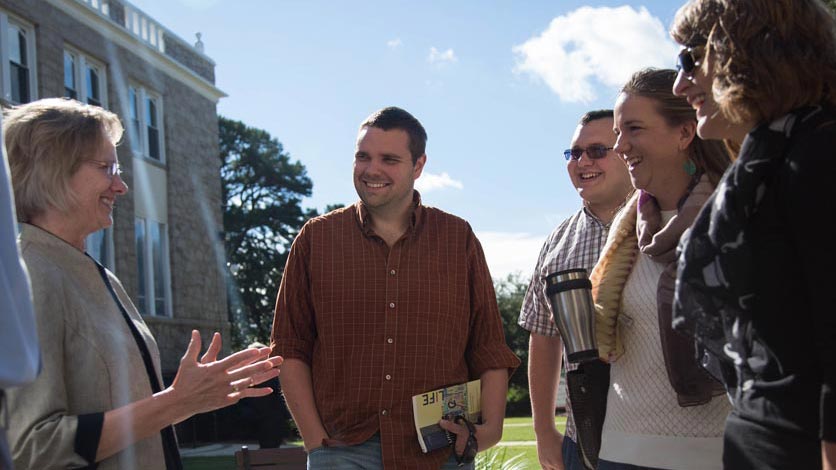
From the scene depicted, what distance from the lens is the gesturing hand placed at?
2791mm

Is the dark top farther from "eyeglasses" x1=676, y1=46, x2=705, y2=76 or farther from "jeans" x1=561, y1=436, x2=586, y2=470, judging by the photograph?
"jeans" x1=561, y1=436, x2=586, y2=470

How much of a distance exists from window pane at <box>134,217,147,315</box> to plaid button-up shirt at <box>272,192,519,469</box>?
1738 cm

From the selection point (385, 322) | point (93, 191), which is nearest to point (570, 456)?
point (385, 322)

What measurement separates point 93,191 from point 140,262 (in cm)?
1879

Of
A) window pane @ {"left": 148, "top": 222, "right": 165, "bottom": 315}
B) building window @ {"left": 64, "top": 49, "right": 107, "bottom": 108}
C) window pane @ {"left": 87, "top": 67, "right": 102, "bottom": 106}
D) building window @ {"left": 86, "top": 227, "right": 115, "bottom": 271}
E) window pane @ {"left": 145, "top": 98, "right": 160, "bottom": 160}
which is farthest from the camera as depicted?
window pane @ {"left": 145, "top": 98, "right": 160, "bottom": 160}

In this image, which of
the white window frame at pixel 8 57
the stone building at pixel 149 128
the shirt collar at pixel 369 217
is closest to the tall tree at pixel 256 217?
the stone building at pixel 149 128

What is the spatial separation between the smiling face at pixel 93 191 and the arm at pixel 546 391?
184 centimetres

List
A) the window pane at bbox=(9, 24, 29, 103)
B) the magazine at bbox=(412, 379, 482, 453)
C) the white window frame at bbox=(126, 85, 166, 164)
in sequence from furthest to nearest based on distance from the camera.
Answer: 1. the white window frame at bbox=(126, 85, 166, 164)
2. the window pane at bbox=(9, 24, 29, 103)
3. the magazine at bbox=(412, 379, 482, 453)

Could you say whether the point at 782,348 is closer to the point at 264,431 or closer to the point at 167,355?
the point at 264,431

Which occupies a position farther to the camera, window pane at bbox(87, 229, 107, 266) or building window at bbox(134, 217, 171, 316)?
building window at bbox(134, 217, 171, 316)

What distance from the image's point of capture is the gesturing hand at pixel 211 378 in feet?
9.16

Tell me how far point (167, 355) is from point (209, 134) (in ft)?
21.8

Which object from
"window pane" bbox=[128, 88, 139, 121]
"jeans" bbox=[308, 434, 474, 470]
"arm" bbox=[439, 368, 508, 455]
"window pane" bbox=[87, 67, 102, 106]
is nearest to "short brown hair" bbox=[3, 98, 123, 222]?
"jeans" bbox=[308, 434, 474, 470]

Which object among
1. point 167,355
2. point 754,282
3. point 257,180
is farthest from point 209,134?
point 257,180
